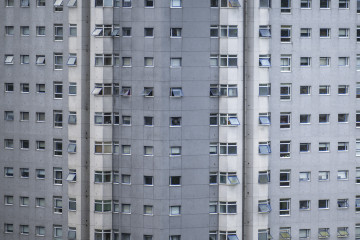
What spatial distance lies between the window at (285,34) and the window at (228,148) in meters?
8.56

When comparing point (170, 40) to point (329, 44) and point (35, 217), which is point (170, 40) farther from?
point (35, 217)

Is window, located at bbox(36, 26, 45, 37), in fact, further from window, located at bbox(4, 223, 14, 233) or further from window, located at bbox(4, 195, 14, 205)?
window, located at bbox(4, 223, 14, 233)

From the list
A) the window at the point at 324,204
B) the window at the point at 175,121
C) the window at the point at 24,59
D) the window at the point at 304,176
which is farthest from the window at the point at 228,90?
the window at the point at 24,59

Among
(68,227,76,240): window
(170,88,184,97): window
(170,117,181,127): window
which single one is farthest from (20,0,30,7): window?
(68,227,76,240): window

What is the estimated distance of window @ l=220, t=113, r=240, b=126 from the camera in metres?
51.6

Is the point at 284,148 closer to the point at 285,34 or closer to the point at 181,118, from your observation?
the point at 181,118

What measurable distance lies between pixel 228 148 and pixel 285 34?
30.8ft

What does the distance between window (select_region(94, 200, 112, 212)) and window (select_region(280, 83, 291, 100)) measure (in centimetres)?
1509

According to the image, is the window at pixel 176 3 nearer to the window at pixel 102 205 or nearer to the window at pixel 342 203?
the window at pixel 102 205

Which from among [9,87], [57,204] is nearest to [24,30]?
[9,87]

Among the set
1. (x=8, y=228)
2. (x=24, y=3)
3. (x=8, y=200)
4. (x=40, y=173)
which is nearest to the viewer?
(x=24, y=3)

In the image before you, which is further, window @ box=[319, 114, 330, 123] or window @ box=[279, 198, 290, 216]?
window @ box=[279, 198, 290, 216]

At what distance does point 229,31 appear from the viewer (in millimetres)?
51219

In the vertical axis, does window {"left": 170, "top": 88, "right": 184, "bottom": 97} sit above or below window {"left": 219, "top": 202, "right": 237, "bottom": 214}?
above
